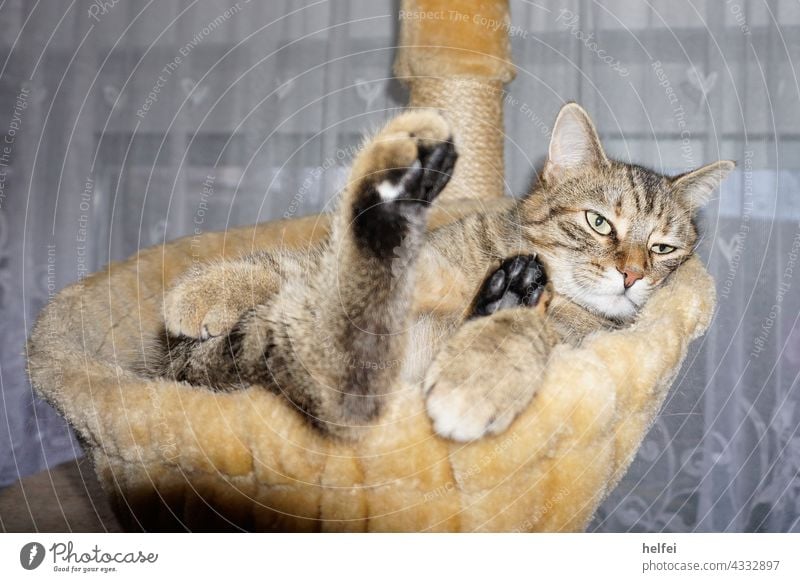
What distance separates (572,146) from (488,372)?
1.13 feet

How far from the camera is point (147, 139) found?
4.03 ft

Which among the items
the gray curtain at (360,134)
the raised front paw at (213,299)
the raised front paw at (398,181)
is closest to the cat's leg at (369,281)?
the raised front paw at (398,181)

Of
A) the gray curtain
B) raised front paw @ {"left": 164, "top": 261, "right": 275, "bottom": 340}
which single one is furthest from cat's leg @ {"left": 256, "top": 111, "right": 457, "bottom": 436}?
the gray curtain

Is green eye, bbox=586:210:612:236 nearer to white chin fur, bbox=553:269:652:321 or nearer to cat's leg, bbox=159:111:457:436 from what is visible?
white chin fur, bbox=553:269:652:321

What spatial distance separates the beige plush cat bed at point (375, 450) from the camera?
1.50ft

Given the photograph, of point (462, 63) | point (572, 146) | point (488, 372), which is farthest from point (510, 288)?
point (462, 63)

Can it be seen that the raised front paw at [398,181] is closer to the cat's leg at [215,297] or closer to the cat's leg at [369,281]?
the cat's leg at [369,281]

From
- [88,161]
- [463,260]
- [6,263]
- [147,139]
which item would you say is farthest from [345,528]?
[147,139]

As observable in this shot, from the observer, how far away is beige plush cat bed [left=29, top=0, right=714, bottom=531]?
0.46 m
